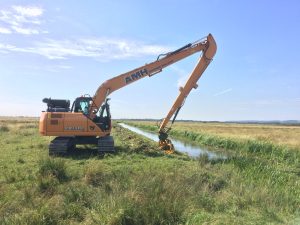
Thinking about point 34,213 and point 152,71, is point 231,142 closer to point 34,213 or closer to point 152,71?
point 152,71

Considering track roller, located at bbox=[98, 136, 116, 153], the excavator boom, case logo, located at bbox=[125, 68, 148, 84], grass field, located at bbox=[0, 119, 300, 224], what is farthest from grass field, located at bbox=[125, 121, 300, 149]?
grass field, located at bbox=[0, 119, 300, 224]

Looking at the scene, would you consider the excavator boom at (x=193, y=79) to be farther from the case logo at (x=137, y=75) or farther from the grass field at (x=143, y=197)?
the grass field at (x=143, y=197)

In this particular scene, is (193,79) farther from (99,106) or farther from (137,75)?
(99,106)

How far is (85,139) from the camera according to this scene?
20891 millimetres

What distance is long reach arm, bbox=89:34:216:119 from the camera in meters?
21.1

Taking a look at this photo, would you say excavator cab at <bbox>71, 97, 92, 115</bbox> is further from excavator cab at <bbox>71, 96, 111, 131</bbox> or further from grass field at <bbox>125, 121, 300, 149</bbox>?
grass field at <bbox>125, 121, 300, 149</bbox>

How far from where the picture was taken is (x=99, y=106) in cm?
2122

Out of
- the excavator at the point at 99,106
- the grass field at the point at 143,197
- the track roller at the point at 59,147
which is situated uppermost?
the excavator at the point at 99,106

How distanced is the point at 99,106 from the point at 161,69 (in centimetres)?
372

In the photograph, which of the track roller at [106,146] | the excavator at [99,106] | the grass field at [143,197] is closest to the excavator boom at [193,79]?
the excavator at [99,106]

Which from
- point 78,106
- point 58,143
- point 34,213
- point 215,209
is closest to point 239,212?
point 215,209

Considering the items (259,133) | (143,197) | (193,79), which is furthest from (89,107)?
(259,133)

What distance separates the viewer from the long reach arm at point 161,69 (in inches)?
830

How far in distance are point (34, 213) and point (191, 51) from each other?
14.9 meters
